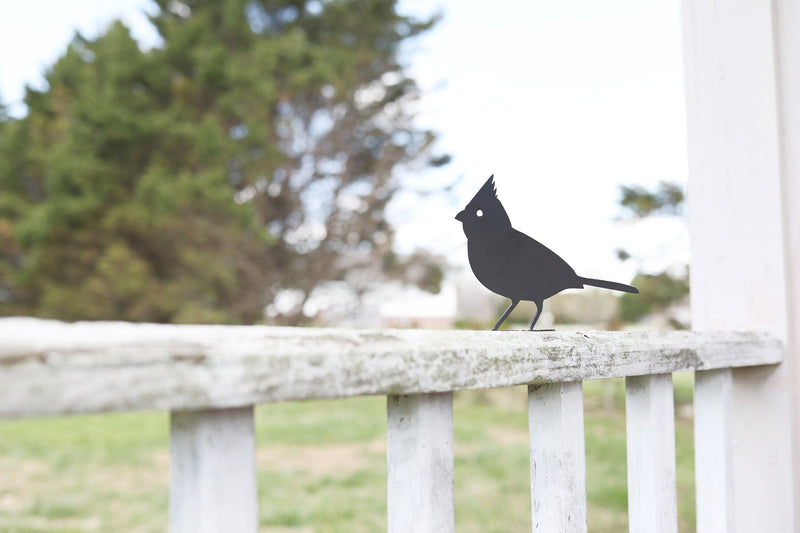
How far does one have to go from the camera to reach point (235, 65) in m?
6.73

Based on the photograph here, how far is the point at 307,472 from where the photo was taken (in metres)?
2.93

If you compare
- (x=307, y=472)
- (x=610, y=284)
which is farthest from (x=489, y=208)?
(x=307, y=472)

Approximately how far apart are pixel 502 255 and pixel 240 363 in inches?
10.9

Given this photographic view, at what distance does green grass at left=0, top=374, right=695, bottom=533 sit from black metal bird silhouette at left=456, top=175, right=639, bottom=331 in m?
1.76

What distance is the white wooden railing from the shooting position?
24 cm

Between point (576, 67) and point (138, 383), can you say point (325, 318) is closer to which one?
point (576, 67)

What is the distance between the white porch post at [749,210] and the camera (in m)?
0.76

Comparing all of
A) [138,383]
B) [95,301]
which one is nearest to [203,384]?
[138,383]

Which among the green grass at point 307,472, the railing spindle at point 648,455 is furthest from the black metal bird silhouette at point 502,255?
the green grass at point 307,472

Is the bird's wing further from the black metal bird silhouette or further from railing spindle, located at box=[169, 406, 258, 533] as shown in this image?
railing spindle, located at box=[169, 406, 258, 533]

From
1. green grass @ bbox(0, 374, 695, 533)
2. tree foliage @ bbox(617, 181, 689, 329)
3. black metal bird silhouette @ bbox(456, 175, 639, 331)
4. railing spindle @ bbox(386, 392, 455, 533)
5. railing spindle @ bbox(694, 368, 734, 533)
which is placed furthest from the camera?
tree foliage @ bbox(617, 181, 689, 329)

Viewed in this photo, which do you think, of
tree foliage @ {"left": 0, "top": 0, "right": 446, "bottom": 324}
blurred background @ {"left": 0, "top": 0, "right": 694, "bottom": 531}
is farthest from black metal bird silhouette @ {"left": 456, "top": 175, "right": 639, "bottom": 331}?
tree foliage @ {"left": 0, "top": 0, "right": 446, "bottom": 324}

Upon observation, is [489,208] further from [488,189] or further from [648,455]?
[648,455]

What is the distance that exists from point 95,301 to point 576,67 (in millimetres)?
5304
